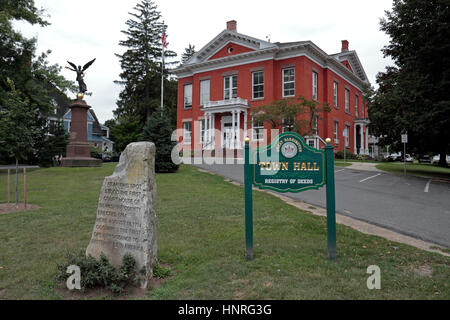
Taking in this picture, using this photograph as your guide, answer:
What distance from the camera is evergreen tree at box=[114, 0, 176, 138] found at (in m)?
48.7

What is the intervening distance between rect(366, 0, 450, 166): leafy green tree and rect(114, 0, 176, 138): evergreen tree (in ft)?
112

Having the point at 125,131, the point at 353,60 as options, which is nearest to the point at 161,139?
the point at 125,131

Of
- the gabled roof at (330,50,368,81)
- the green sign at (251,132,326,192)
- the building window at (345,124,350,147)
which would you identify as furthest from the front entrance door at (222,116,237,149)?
the green sign at (251,132,326,192)

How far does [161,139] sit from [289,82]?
1555 cm

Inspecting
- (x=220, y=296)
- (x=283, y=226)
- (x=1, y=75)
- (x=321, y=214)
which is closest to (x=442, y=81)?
(x=321, y=214)

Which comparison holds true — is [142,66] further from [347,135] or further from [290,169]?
[290,169]

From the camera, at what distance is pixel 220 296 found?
3770 millimetres

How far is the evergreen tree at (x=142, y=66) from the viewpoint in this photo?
48.7 m

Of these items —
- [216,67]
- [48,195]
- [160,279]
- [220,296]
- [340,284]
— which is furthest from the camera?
[216,67]

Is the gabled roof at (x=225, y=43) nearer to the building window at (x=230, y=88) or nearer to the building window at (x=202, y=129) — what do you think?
the building window at (x=230, y=88)

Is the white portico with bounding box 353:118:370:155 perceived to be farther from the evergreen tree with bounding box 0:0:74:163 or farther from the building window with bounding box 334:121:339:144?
the evergreen tree with bounding box 0:0:74:163

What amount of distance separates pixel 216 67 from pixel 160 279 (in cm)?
3098
